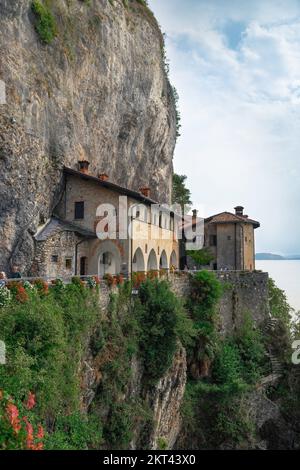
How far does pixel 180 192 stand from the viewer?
56.8m

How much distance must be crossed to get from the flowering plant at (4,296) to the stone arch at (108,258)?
1379cm

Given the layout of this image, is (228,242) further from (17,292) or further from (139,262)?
(17,292)

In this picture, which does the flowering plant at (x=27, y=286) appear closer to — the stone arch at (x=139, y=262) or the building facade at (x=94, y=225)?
the building facade at (x=94, y=225)

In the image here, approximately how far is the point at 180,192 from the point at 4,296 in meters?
46.5

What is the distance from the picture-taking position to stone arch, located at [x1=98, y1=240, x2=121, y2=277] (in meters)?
26.8

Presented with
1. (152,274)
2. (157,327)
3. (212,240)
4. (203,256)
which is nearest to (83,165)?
Result: (152,274)

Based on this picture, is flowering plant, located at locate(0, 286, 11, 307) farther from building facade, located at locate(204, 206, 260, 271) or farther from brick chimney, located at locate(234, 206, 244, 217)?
brick chimney, located at locate(234, 206, 244, 217)

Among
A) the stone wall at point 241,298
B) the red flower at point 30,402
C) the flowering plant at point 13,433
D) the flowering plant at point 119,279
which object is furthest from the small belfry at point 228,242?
the flowering plant at point 13,433

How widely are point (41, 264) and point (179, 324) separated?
879 centimetres

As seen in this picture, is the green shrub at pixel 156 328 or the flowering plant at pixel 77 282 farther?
the green shrub at pixel 156 328

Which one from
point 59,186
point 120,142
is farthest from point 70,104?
point 120,142

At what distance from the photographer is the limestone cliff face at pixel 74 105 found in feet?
68.7

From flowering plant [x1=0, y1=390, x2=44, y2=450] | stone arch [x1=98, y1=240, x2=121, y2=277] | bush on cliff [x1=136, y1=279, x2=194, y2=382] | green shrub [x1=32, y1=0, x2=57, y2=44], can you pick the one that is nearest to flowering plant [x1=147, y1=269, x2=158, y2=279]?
bush on cliff [x1=136, y1=279, x2=194, y2=382]

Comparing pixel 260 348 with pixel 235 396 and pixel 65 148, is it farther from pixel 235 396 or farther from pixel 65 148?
pixel 65 148
